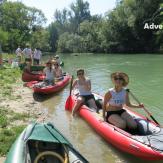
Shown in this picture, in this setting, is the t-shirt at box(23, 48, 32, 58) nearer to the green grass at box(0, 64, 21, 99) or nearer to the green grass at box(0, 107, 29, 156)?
the green grass at box(0, 64, 21, 99)

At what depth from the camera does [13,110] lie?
11.0m

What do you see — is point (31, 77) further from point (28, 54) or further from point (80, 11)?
point (80, 11)

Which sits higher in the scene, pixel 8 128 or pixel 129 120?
pixel 129 120

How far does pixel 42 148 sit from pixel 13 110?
15.9 feet

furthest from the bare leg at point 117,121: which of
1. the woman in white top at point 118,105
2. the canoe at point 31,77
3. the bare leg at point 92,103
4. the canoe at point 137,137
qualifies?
the canoe at point 31,77

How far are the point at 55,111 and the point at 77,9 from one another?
91833 mm

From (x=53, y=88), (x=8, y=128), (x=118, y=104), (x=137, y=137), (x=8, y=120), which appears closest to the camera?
(x=137, y=137)

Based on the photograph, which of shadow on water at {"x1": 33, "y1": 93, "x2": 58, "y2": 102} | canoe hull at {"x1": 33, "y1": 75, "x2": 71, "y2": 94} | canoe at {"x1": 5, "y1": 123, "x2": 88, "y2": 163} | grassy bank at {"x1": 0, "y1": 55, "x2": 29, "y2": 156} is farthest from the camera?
canoe hull at {"x1": 33, "y1": 75, "x2": 71, "y2": 94}

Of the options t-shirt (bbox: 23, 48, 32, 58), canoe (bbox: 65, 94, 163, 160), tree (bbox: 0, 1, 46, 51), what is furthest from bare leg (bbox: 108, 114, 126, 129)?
tree (bbox: 0, 1, 46, 51)

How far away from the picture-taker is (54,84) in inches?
579

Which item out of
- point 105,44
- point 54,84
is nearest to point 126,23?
point 105,44

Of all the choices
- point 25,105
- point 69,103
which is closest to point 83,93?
point 69,103

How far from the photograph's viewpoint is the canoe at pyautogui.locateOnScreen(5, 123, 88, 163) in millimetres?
5633

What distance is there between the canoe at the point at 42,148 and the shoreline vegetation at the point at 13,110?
0.87 metres
